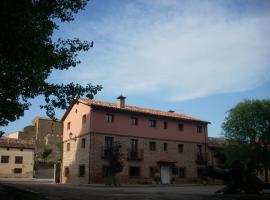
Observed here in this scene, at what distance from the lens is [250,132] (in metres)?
38.7

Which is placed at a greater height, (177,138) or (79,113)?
(79,113)

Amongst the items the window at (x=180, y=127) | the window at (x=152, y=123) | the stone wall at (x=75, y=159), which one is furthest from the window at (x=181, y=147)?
the stone wall at (x=75, y=159)

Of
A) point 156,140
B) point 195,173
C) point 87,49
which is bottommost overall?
point 195,173

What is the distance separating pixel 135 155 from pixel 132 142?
1410 millimetres

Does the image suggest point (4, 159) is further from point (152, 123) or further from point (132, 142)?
point (152, 123)

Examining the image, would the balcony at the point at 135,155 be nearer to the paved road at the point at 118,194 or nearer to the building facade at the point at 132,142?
the building facade at the point at 132,142

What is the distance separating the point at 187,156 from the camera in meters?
41.0

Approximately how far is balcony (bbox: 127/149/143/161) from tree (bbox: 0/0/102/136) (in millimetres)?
19626

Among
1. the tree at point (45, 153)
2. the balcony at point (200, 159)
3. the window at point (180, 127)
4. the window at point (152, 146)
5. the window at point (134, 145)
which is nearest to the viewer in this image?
the window at point (134, 145)

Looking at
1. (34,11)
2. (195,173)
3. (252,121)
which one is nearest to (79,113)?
(195,173)

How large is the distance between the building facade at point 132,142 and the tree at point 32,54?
17392mm

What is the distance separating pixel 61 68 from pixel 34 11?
3741mm

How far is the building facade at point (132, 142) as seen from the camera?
34906 millimetres

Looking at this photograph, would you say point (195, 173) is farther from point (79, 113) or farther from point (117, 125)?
point (79, 113)
